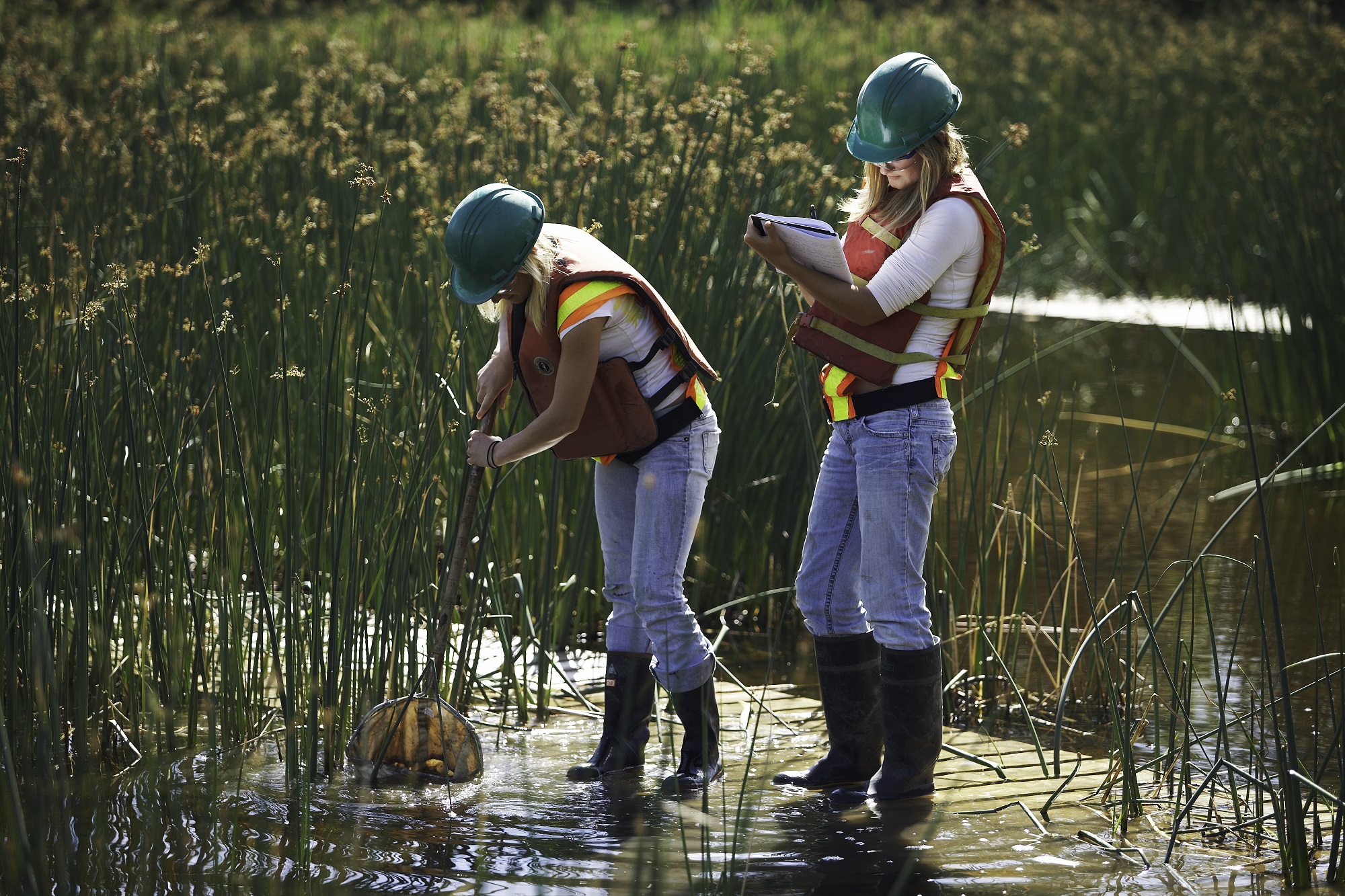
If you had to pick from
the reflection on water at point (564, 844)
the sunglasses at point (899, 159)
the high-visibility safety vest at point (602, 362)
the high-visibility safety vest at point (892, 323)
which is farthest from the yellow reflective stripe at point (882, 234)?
the reflection on water at point (564, 844)

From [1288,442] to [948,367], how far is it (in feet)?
12.5

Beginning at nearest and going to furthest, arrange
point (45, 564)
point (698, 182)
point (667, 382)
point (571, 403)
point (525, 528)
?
point (45, 564), point (571, 403), point (667, 382), point (525, 528), point (698, 182)

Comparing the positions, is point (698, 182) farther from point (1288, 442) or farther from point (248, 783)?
point (1288, 442)

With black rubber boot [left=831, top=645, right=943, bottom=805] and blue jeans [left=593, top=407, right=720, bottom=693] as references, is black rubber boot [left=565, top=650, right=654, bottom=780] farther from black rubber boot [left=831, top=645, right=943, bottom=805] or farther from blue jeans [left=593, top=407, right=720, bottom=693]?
black rubber boot [left=831, top=645, right=943, bottom=805]

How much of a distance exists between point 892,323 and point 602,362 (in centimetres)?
57

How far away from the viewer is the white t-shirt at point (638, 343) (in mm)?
2781

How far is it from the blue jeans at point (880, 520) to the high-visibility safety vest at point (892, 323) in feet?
0.25

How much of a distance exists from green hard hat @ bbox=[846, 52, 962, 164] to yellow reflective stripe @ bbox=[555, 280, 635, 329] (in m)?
0.54

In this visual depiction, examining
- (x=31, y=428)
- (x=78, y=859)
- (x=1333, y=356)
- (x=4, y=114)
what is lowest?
A: (x=78, y=859)

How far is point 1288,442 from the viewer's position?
5.98 metres

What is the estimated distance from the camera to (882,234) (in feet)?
8.91

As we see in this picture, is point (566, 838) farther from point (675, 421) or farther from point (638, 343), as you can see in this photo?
point (638, 343)

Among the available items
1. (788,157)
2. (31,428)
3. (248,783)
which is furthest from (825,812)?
(788,157)

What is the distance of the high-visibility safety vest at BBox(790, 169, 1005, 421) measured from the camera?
2.68 metres
